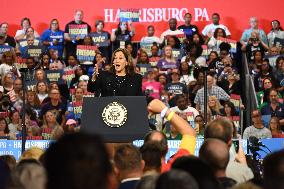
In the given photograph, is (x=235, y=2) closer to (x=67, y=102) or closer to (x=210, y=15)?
(x=210, y=15)

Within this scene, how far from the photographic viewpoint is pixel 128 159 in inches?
198

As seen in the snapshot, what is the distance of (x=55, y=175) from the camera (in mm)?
3139

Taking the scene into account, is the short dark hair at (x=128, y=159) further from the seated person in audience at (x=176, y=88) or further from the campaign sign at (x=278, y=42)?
the campaign sign at (x=278, y=42)

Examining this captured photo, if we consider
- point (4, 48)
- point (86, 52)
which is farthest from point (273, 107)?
point (4, 48)

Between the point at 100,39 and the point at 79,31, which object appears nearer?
the point at 100,39

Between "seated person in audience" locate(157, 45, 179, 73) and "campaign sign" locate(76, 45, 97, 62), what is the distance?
140 cm

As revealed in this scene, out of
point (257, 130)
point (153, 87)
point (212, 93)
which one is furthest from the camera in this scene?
point (153, 87)

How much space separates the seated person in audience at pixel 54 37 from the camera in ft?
63.1

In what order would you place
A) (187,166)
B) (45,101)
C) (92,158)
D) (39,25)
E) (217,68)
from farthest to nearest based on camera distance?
(39,25) → (217,68) → (45,101) → (187,166) → (92,158)

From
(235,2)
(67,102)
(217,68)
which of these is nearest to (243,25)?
(235,2)

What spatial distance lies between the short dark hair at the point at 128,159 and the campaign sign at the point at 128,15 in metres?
14.4

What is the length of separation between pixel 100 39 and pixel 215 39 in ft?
8.01

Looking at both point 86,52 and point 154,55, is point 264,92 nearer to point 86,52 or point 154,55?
point 154,55

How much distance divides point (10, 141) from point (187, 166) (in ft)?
27.3
